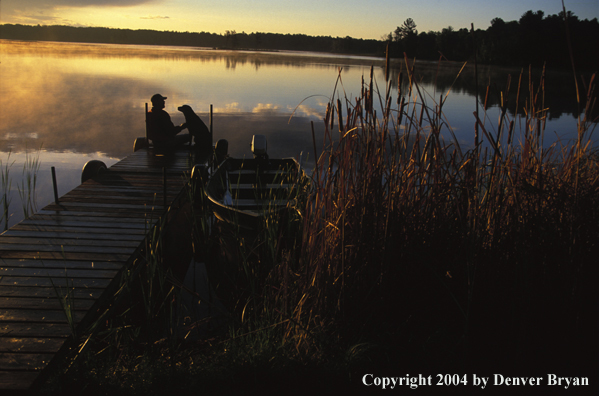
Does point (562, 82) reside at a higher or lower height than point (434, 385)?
higher

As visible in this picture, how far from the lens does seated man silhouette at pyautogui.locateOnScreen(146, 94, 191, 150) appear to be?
8.23 meters

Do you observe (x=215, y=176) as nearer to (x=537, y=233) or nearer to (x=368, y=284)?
(x=368, y=284)

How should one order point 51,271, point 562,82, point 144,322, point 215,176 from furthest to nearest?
point 562,82 → point 215,176 → point 144,322 → point 51,271

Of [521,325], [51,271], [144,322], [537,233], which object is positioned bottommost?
[144,322]

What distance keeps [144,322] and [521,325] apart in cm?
357

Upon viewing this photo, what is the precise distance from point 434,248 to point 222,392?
1.56 metres

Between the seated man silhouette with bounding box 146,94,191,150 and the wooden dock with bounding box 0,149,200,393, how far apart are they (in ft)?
7.78

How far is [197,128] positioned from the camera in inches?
357

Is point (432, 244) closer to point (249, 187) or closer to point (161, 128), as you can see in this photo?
point (249, 187)

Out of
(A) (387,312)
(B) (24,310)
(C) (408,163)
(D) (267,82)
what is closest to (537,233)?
(C) (408,163)

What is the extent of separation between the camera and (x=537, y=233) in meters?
2.23

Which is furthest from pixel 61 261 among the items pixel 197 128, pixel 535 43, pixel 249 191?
pixel 535 43

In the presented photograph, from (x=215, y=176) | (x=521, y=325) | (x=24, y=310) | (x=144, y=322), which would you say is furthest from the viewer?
(x=215, y=176)

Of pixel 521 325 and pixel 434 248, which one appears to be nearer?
pixel 521 325
